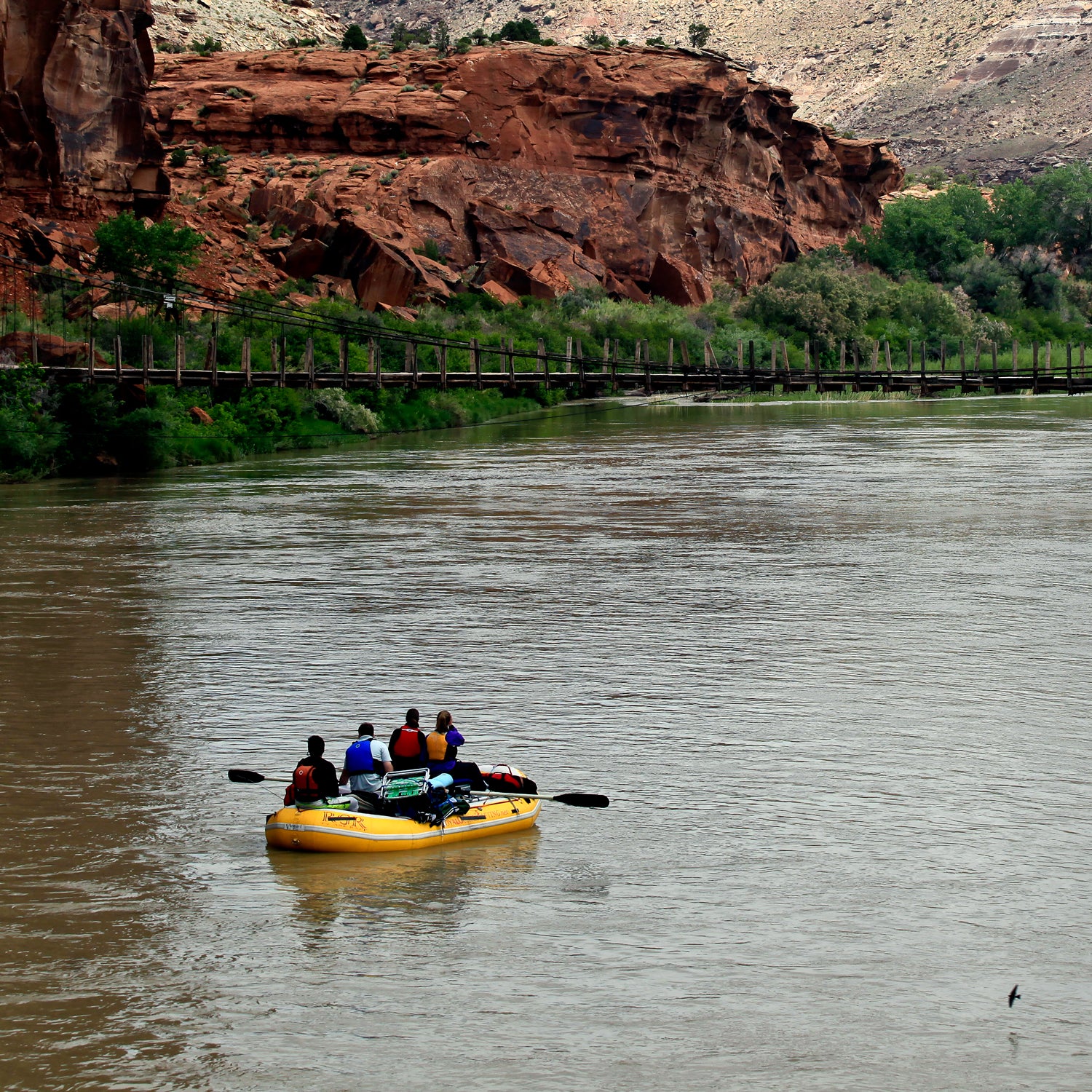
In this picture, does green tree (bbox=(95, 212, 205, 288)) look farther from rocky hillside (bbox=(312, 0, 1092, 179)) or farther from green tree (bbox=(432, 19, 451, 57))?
rocky hillside (bbox=(312, 0, 1092, 179))

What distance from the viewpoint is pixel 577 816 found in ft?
42.0

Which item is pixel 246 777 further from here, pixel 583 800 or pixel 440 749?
pixel 583 800

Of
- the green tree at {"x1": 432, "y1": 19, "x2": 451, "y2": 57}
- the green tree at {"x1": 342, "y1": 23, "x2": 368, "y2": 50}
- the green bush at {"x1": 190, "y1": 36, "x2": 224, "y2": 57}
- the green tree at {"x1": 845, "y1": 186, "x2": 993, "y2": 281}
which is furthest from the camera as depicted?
the green tree at {"x1": 845, "y1": 186, "x2": 993, "y2": 281}

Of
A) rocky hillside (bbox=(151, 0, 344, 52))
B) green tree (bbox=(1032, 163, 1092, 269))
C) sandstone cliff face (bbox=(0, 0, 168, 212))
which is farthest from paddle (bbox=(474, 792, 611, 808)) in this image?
green tree (bbox=(1032, 163, 1092, 269))

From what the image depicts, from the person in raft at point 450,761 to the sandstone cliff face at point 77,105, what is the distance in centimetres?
5180

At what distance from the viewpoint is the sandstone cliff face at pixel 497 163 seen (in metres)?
79.2

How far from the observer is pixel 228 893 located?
437 inches

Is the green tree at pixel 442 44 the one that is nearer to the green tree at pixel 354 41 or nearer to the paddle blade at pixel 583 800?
the green tree at pixel 354 41

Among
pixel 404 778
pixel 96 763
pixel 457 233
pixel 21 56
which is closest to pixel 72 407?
pixel 21 56

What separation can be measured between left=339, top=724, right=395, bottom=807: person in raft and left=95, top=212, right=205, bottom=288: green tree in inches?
1805

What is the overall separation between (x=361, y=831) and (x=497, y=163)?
7674 centimetres

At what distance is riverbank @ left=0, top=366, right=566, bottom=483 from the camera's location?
40.0 m

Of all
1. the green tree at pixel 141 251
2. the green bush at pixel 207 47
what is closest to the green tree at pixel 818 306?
the green bush at pixel 207 47

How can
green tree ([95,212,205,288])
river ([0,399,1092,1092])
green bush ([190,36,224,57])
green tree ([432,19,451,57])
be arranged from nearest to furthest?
river ([0,399,1092,1092]) < green tree ([95,212,205,288]) < green tree ([432,19,451,57]) < green bush ([190,36,224,57])
